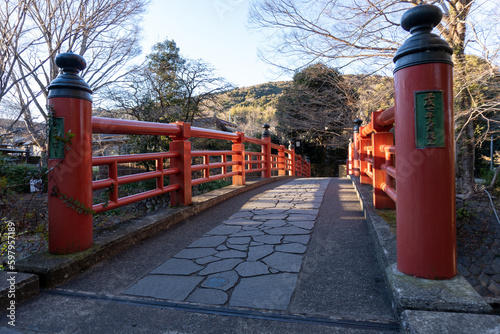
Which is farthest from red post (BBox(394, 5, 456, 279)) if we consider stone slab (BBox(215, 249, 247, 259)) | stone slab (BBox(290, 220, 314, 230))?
stone slab (BBox(290, 220, 314, 230))

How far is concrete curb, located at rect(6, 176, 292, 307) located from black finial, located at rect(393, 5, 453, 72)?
2.35 m

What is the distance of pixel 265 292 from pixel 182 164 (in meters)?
2.12

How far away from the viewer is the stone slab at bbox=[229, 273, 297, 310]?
5.29ft

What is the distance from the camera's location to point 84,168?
2100 millimetres

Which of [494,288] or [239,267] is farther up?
[239,267]

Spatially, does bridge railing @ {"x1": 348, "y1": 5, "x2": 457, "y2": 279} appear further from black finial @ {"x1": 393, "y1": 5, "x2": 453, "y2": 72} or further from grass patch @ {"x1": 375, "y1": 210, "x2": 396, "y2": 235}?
grass patch @ {"x1": 375, "y1": 210, "x2": 396, "y2": 235}

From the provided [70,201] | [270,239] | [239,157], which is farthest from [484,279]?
[70,201]

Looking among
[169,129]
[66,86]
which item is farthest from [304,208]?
[66,86]

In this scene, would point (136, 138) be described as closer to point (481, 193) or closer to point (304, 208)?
point (304, 208)

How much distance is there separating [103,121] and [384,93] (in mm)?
7220

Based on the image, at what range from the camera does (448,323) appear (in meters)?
1.22

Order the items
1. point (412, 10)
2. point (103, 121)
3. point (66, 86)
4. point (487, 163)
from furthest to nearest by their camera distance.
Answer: point (487, 163)
point (103, 121)
point (66, 86)
point (412, 10)

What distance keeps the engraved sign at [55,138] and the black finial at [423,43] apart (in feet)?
7.02

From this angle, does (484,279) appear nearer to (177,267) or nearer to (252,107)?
(177,267)
